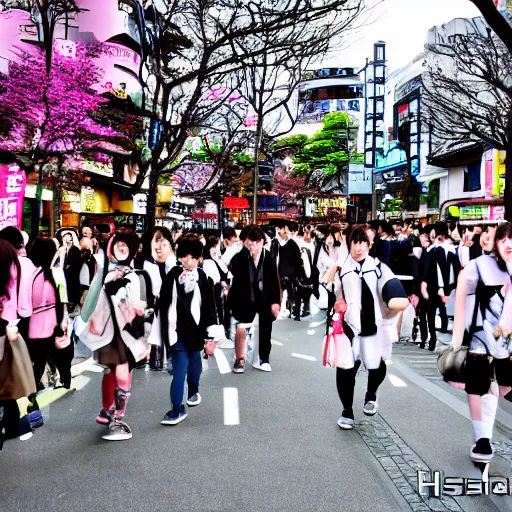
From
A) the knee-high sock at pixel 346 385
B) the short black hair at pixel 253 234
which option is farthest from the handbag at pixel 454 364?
the short black hair at pixel 253 234

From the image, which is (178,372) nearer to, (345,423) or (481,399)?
(345,423)

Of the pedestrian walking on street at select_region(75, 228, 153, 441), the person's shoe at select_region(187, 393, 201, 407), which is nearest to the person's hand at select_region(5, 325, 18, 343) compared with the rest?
the pedestrian walking on street at select_region(75, 228, 153, 441)

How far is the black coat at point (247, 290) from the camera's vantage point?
27.2 feet

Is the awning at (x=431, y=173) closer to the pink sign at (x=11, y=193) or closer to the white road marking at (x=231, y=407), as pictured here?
the pink sign at (x=11, y=193)

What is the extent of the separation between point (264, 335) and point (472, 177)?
1293 inches

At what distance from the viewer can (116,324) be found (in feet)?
17.4

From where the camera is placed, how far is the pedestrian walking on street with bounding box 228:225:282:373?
827 cm

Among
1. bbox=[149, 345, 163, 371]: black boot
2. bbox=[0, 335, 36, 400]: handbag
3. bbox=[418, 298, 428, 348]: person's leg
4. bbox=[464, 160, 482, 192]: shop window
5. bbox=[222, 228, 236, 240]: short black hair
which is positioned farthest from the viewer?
bbox=[464, 160, 482, 192]: shop window

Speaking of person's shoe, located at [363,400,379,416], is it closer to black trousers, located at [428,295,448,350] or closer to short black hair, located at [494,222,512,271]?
short black hair, located at [494,222,512,271]

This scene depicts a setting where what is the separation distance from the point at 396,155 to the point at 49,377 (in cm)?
5388

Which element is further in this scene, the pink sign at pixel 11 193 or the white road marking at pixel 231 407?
the pink sign at pixel 11 193

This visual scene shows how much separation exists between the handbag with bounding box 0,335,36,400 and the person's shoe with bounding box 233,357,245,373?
3.97 m

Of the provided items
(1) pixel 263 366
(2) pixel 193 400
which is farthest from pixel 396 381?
(2) pixel 193 400

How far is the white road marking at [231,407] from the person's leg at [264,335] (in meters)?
1.30
